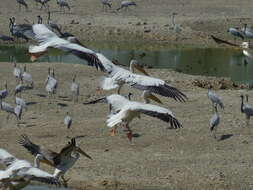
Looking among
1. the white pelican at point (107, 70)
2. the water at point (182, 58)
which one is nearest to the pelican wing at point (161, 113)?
the white pelican at point (107, 70)

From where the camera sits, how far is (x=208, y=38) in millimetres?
26141

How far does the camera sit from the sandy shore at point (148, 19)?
2645 cm

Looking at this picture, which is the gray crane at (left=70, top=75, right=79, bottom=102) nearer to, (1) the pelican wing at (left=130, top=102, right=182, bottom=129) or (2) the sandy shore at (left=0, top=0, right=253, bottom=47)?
(1) the pelican wing at (left=130, top=102, right=182, bottom=129)

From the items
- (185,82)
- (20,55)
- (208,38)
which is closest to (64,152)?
(185,82)

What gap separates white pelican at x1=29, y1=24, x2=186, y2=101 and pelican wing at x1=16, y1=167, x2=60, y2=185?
2403mm

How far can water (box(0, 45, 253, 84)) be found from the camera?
2033cm

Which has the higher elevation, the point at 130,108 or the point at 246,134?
the point at 130,108

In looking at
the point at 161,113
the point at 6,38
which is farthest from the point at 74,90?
the point at 6,38

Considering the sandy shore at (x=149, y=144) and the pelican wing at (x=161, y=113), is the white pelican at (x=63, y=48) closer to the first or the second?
the pelican wing at (x=161, y=113)

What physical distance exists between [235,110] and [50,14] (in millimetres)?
16303

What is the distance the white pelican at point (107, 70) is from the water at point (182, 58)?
24.1 feet

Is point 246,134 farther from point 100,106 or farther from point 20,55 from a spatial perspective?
point 20,55

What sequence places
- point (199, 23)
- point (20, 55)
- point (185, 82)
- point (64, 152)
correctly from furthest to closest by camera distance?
1. point (199, 23)
2. point (20, 55)
3. point (185, 82)
4. point (64, 152)

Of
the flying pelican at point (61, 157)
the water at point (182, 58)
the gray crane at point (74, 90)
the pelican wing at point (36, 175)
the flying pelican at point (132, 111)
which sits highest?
the flying pelican at point (132, 111)
